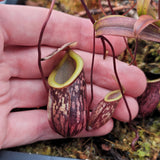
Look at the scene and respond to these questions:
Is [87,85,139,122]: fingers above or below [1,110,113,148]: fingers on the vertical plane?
above

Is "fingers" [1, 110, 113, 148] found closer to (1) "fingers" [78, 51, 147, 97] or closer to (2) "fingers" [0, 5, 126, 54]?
(1) "fingers" [78, 51, 147, 97]

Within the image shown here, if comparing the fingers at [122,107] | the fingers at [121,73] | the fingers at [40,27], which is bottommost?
the fingers at [122,107]

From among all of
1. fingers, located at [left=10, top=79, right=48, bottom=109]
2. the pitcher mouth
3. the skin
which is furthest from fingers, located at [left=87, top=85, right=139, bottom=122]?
fingers, located at [left=10, top=79, right=48, bottom=109]

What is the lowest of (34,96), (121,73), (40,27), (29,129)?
(29,129)

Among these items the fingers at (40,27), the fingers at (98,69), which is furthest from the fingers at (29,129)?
the fingers at (40,27)

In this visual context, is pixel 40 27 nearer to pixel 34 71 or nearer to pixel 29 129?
pixel 34 71

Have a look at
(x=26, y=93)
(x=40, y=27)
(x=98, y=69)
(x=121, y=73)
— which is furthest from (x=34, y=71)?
(x=121, y=73)

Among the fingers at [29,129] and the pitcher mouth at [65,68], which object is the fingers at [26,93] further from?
the pitcher mouth at [65,68]
